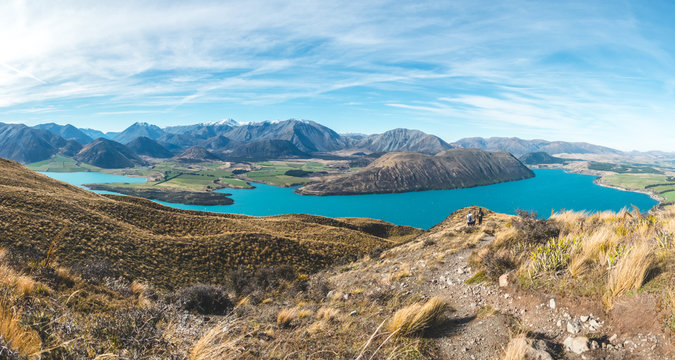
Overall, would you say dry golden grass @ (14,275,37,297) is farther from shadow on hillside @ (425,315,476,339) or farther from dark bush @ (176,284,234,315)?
shadow on hillside @ (425,315,476,339)

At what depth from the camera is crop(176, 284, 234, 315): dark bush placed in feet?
38.4

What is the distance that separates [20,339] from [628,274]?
34.1 feet

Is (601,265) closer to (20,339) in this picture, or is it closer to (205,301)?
(20,339)

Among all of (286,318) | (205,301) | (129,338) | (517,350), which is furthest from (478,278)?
(205,301)

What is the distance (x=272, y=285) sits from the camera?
18375 millimetres

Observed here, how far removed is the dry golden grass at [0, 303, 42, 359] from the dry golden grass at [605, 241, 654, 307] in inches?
381

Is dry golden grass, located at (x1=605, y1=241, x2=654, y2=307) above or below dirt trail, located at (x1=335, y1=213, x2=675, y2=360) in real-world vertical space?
above

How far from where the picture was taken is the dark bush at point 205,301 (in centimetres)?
1171

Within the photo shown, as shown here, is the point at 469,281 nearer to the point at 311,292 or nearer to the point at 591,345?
the point at 591,345

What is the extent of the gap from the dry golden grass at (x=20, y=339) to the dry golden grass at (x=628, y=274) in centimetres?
969

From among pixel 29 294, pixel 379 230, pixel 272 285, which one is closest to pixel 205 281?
pixel 272 285

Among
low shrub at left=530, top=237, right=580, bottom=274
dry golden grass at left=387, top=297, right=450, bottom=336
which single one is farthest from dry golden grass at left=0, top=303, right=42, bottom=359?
low shrub at left=530, top=237, right=580, bottom=274

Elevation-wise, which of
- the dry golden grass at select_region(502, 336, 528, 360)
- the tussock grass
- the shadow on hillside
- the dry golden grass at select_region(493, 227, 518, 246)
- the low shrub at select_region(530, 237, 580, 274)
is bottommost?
the tussock grass

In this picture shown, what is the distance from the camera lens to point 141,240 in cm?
2519
